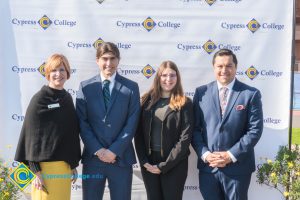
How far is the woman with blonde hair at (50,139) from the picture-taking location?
2.92 metres

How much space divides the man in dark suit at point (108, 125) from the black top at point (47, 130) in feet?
0.76

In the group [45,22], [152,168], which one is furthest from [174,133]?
[45,22]

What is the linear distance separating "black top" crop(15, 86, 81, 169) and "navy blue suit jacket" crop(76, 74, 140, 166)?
213mm

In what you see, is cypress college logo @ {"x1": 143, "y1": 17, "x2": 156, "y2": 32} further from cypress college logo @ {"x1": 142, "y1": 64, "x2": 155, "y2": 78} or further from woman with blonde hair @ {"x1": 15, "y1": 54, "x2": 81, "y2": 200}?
woman with blonde hair @ {"x1": 15, "y1": 54, "x2": 81, "y2": 200}

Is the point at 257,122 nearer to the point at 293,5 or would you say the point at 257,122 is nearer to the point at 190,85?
the point at 190,85

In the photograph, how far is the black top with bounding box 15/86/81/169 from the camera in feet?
9.57

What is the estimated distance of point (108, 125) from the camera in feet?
10.6

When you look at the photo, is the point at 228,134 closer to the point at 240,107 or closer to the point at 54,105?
the point at 240,107

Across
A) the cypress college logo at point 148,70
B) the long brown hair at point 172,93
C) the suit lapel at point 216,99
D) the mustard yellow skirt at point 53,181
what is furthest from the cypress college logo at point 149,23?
the mustard yellow skirt at point 53,181

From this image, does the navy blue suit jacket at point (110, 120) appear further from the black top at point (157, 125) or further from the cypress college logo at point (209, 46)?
the cypress college logo at point (209, 46)

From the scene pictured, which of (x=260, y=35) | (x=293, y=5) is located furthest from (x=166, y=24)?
(x=293, y=5)

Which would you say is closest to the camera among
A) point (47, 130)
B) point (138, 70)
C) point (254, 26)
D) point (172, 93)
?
point (47, 130)

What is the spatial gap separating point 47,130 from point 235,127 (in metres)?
1.66

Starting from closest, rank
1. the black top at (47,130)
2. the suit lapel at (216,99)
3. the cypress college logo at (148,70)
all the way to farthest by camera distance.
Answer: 1. the black top at (47,130)
2. the suit lapel at (216,99)
3. the cypress college logo at (148,70)
